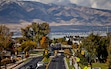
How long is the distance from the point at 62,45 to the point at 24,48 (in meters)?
36.9

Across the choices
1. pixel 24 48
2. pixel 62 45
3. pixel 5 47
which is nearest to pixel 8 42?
pixel 5 47

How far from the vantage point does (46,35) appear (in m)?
135

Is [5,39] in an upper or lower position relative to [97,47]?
upper

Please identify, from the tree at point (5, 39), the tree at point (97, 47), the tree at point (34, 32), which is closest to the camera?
the tree at point (97, 47)

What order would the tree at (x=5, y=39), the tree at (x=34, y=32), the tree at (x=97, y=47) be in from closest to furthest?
1. the tree at (x=97, y=47)
2. the tree at (x=5, y=39)
3. the tree at (x=34, y=32)

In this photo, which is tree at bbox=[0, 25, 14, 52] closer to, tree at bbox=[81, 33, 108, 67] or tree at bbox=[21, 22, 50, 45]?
tree at bbox=[81, 33, 108, 67]

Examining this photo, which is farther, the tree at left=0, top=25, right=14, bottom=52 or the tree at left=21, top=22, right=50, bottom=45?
the tree at left=21, top=22, right=50, bottom=45

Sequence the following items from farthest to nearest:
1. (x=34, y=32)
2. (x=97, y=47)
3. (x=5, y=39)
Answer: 1. (x=34, y=32)
2. (x=5, y=39)
3. (x=97, y=47)

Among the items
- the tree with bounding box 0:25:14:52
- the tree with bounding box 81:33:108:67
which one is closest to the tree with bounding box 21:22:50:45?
the tree with bounding box 0:25:14:52

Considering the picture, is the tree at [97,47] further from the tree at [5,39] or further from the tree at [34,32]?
the tree at [34,32]

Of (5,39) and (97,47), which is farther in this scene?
(5,39)

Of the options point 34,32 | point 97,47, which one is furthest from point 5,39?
point 34,32

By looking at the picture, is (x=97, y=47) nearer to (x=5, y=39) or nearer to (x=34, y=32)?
(x=5, y=39)

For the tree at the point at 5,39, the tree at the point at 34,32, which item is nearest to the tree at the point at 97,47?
the tree at the point at 5,39
